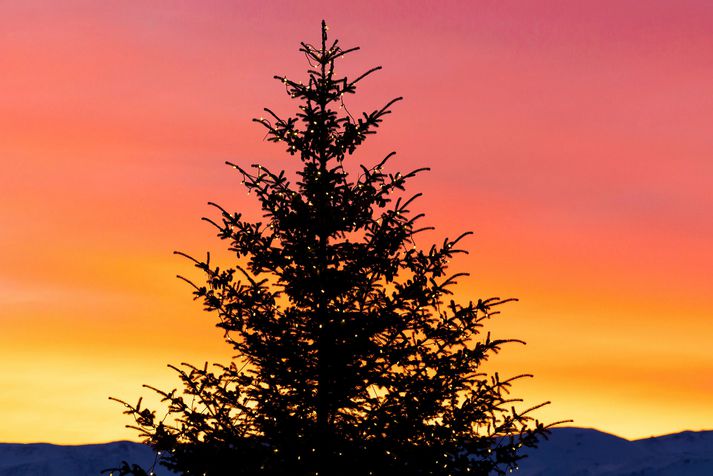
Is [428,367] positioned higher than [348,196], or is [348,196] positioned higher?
[348,196]

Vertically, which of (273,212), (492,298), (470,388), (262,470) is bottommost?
(262,470)

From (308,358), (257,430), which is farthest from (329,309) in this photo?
(257,430)

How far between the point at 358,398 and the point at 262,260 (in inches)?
107

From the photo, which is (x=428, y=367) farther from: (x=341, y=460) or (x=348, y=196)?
(x=348, y=196)

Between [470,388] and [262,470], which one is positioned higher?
[470,388]

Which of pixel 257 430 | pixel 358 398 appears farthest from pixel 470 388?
pixel 257 430

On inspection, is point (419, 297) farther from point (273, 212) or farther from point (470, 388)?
point (273, 212)

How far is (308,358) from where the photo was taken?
17.9 metres

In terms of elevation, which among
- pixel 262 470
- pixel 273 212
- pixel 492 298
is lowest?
pixel 262 470

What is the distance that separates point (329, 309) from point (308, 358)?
86cm

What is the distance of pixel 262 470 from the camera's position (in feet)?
54.1

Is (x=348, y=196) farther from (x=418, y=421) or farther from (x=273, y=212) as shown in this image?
(x=418, y=421)

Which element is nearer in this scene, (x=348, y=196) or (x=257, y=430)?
(x=257, y=430)

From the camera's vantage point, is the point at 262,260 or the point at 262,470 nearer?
the point at 262,470
